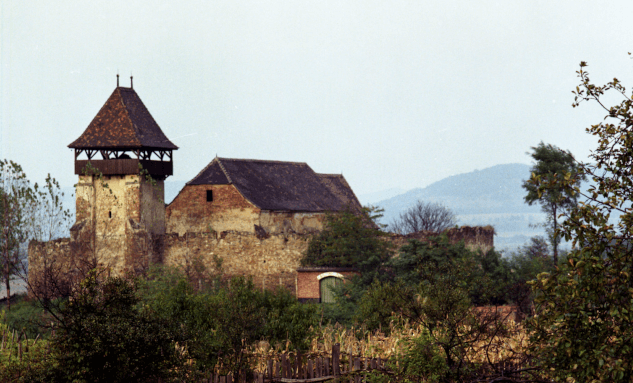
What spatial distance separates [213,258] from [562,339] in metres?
25.9

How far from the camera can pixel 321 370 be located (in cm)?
1144

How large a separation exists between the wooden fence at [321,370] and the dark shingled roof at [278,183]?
853 inches

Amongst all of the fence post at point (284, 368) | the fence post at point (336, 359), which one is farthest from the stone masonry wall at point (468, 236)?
the fence post at point (336, 359)

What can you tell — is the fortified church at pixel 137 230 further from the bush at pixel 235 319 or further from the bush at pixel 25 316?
the bush at pixel 235 319

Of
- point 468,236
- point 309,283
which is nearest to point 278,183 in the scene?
point 309,283

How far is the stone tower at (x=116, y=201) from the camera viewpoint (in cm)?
3064

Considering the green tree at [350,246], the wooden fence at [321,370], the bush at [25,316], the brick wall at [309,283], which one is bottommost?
the wooden fence at [321,370]

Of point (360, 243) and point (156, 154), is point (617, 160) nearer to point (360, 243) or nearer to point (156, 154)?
point (360, 243)

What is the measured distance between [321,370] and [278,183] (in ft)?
89.4

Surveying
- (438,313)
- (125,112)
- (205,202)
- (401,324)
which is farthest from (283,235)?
(438,313)

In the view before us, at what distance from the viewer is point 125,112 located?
32.3m

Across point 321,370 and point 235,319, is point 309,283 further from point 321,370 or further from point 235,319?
point 321,370

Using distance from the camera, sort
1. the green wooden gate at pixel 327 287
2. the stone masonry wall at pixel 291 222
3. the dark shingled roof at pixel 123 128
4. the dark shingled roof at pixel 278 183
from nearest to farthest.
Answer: the green wooden gate at pixel 327 287 → the dark shingled roof at pixel 123 128 → the stone masonry wall at pixel 291 222 → the dark shingled roof at pixel 278 183

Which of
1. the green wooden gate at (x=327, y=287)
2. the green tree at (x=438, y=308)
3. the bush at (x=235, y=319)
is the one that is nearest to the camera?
the green tree at (x=438, y=308)
